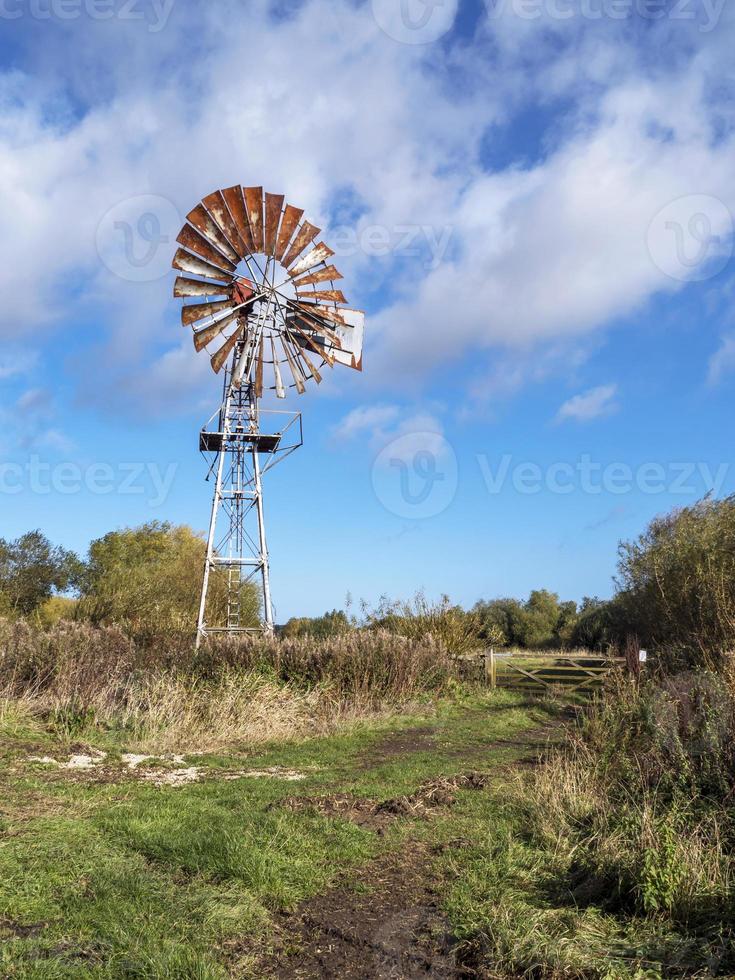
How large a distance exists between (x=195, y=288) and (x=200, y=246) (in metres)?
1.26

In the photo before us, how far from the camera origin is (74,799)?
25.3 feet

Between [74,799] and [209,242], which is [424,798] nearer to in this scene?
[74,799]

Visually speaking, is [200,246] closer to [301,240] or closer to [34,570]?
[301,240]

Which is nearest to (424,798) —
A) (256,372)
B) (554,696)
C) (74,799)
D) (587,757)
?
(587,757)

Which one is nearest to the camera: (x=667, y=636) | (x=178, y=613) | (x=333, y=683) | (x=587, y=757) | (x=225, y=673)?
(x=587, y=757)

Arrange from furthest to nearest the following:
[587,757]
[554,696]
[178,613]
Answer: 1. [178,613]
2. [554,696]
3. [587,757]

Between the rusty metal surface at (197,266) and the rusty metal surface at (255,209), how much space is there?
4.72 feet

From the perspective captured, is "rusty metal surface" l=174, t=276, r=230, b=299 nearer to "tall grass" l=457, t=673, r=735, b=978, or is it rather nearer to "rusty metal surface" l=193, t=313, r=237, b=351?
"rusty metal surface" l=193, t=313, r=237, b=351

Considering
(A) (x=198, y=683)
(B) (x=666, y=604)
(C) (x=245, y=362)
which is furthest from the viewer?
(C) (x=245, y=362)

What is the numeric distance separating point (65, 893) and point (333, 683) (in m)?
11.4

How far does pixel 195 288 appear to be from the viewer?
2308cm

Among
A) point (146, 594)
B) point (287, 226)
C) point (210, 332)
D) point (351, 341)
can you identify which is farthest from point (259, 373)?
point (146, 594)

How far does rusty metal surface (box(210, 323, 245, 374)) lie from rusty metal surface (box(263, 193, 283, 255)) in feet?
8.63

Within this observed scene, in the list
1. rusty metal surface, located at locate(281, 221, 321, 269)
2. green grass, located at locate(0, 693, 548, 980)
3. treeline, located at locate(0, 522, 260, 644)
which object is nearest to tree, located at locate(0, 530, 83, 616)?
treeline, located at locate(0, 522, 260, 644)
